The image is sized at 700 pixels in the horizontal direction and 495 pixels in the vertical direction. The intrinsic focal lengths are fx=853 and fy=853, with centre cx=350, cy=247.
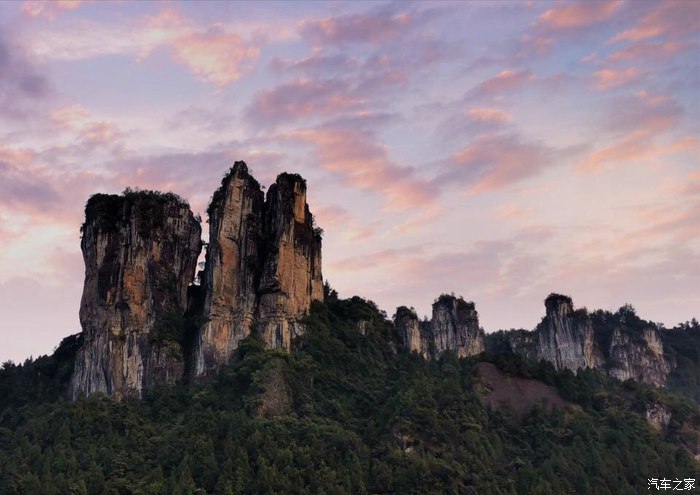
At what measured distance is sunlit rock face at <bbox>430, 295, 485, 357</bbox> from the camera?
116281mm

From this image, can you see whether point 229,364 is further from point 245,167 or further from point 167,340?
point 245,167

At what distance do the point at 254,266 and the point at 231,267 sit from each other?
2176 mm

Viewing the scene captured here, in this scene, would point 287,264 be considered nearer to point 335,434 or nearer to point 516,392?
point 335,434

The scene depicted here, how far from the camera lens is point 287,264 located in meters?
81.6

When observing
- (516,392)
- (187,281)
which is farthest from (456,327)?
(187,281)

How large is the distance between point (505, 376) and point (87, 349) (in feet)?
136

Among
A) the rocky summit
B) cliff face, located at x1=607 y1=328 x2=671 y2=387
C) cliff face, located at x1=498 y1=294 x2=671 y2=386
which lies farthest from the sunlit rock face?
the rocky summit

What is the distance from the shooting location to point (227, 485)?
192 ft

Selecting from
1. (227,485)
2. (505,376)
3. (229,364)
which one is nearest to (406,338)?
(505,376)

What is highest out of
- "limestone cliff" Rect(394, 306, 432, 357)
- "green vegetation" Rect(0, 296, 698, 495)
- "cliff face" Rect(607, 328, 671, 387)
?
"limestone cliff" Rect(394, 306, 432, 357)

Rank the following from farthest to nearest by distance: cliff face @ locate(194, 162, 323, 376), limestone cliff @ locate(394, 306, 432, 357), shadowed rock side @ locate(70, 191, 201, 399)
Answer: limestone cliff @ locate(394, 306, 432, 357), cliff face @ locate(194, 162, 323, 376), shadowed rock side @ locate(70, 191, 201, 399)

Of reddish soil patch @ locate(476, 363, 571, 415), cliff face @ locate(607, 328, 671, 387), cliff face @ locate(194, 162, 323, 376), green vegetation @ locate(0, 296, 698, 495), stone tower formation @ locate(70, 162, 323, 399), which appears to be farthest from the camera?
cliff face @ locate(607, 328, 671, 387)

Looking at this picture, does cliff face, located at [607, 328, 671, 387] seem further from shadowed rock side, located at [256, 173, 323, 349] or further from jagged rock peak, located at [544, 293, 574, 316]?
shadowed rock side, located at [256, 173, 323, 349]

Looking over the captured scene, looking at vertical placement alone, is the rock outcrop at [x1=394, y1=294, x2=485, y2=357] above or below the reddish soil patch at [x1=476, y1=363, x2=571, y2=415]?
above
